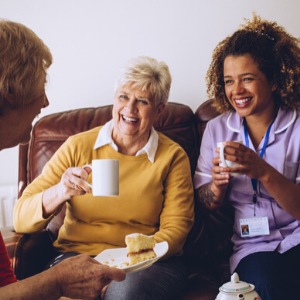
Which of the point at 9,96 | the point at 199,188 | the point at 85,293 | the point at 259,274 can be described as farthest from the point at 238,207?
the point at 9,96

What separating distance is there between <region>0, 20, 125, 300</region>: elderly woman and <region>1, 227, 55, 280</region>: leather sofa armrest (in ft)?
2.10

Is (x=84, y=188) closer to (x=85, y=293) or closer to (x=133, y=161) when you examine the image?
(x=133, y=161)

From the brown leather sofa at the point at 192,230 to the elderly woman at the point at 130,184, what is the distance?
96mm

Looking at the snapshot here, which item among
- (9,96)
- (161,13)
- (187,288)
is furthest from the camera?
(161,13)

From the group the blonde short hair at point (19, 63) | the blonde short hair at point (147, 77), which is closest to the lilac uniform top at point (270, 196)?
the blonde short hair at point (147, 77)

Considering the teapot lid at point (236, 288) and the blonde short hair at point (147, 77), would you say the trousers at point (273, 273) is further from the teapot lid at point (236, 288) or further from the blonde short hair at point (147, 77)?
the blonde short hair at point (147, 77)

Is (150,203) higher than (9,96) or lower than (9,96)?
lower

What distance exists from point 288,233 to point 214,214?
0.42 meters

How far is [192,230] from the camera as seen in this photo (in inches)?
82.3

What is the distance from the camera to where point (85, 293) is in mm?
1136

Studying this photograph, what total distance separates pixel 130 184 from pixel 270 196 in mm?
642

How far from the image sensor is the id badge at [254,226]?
179 centimetres

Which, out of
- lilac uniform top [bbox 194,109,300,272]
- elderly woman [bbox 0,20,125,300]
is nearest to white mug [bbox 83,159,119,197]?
elderly woman [bbox 0,20,125,300]

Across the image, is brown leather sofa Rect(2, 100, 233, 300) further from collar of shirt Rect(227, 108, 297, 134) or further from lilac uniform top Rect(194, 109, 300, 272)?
collar of shirt Rect(227, 108, 297, 134)
